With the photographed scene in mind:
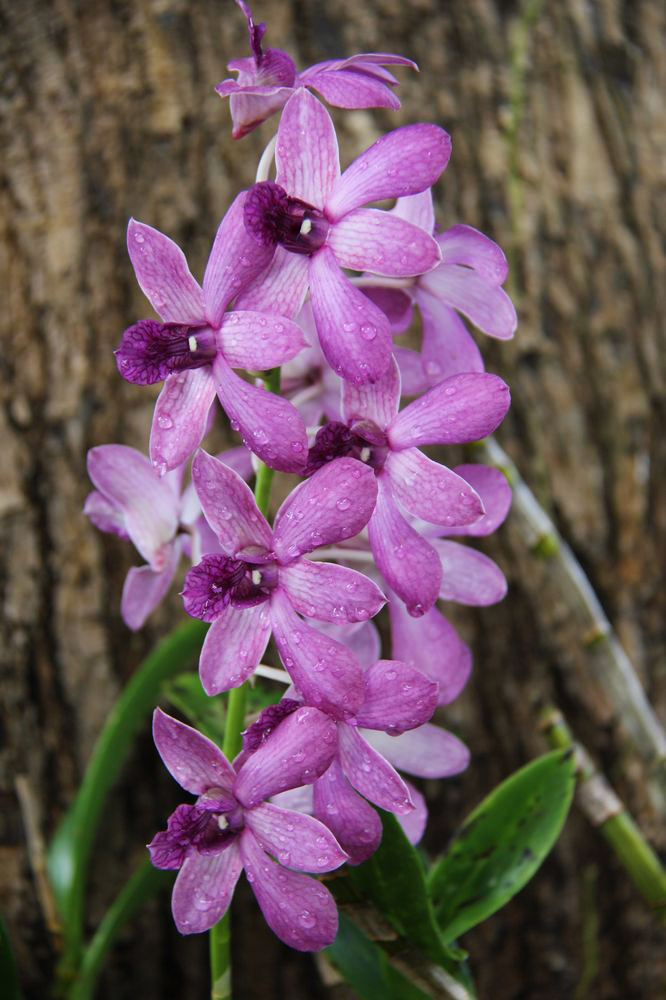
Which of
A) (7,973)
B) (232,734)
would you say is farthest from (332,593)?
(7,973)

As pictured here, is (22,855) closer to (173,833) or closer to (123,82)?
(173,833)

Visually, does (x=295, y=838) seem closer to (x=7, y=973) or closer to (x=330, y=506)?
(x=330, y=506)

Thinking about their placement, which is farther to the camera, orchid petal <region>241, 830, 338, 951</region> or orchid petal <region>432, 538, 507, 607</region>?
orchid petal <region>432, 538, 507, 607</region>

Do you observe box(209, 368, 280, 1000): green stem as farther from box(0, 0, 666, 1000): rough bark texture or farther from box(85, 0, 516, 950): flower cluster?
box(0, 0, 666, 1000): rough bark texture

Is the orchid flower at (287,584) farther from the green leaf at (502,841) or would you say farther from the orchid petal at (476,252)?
the green leaf at (502,841)

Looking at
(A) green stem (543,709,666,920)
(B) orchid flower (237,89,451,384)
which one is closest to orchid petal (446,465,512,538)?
(B) orchid flower (237,89,451,384)

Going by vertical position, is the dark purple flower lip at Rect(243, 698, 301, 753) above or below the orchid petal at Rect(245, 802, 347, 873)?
above
